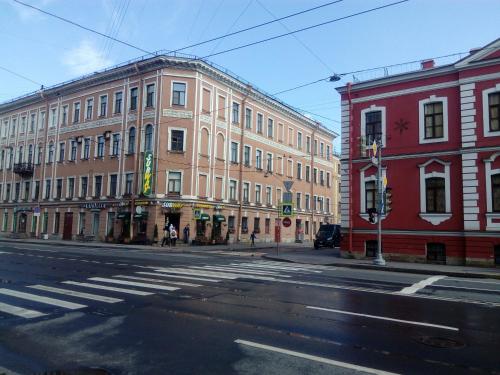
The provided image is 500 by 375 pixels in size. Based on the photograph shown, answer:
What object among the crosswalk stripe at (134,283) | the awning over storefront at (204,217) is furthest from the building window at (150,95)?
the crosswalk stripe at (134,283)

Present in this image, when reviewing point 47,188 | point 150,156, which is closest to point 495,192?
point 150,156

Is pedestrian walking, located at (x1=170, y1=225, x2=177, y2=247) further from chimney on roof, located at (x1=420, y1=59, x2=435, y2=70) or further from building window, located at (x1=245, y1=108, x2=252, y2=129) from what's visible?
chimney on roof, located at (x1=420, y1=59, x2=435, y2=70)

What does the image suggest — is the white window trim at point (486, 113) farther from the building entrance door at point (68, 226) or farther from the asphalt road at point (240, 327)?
the building entrance door at point (68, 226)

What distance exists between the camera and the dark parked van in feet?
116

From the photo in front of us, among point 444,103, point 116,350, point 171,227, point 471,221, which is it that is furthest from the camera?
point 171,227

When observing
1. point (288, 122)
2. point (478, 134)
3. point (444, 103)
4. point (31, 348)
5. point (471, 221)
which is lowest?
point (31, 348)

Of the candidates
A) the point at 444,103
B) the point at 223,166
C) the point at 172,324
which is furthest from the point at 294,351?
the point at 223,166

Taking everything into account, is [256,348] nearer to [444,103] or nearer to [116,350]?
[116,350]

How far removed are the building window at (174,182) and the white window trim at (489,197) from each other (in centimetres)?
2328

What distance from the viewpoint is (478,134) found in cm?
2078

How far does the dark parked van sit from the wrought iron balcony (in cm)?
3266

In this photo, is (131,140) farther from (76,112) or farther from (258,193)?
(258,193)

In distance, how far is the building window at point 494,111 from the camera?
20.5 metres

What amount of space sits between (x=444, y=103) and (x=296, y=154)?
29.9 metres
